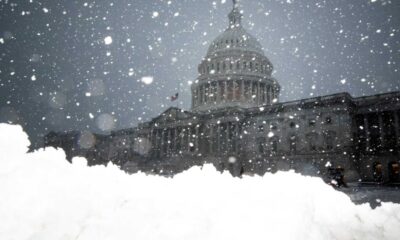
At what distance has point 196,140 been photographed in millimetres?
56594

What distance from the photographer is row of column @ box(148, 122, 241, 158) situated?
52938 millimetres

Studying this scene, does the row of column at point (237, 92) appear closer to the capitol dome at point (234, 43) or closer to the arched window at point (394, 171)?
the capitol dome at point (234, 43)

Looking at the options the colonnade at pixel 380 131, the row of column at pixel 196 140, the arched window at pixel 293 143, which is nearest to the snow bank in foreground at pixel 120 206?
the colonnade at pixel 380 131

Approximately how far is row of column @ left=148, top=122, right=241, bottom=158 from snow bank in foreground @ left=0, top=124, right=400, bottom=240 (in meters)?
48.8

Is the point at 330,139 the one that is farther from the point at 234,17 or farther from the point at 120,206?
the point at 234,17

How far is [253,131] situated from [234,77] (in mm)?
20454

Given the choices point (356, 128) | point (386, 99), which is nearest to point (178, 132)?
point (356, 128)

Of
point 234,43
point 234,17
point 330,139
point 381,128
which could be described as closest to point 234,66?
point 234,43

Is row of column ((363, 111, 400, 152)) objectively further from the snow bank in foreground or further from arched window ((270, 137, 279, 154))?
the snow bank in foreground

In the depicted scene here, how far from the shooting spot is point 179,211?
2945mm

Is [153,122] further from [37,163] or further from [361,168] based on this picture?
[37,163]

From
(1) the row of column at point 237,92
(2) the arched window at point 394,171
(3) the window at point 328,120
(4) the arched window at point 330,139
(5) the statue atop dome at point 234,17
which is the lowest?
(2) the arched window at point 394,171

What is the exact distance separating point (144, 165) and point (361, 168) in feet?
125

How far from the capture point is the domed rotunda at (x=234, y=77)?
223ft
